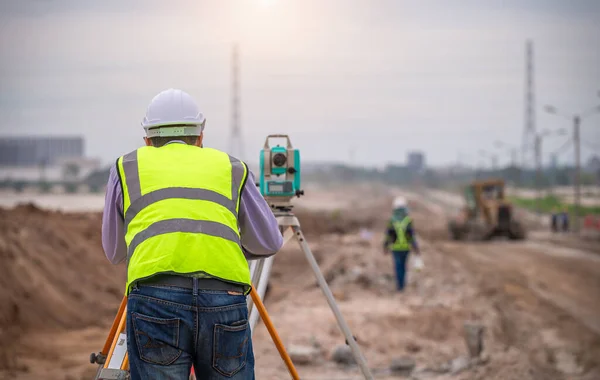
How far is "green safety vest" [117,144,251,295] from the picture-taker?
119 inches

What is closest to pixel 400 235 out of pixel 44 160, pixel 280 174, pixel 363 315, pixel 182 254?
pixel 363 315

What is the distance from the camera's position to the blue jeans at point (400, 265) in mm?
13234

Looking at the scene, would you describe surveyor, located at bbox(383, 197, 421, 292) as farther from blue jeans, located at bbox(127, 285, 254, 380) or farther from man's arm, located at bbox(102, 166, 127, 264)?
blue jeans, located at bbox(127, 285, 254, 380)

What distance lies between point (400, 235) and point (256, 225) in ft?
32.0

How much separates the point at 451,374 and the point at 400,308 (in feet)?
14.3

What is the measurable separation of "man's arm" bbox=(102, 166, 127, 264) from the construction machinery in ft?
93.7

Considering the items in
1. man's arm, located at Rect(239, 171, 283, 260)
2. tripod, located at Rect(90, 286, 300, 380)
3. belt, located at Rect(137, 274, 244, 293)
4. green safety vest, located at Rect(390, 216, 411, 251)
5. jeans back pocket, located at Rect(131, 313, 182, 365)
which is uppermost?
man's arm, located at Rect(239, 171, 283, 260)

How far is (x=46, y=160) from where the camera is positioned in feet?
172

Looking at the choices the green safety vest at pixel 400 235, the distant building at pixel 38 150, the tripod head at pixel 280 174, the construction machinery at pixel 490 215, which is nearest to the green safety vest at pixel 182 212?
the tripod head at pixel 280 174

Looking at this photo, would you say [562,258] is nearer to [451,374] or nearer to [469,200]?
[469,200]

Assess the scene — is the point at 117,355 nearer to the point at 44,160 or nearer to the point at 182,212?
the point at 182,212

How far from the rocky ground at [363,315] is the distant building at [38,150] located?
88.8 ft

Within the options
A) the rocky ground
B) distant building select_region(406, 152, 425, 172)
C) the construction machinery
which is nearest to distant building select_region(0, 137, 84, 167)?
the construction machinery

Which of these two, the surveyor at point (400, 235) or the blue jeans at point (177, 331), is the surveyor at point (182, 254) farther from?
the surveyor at point (400, 235)
